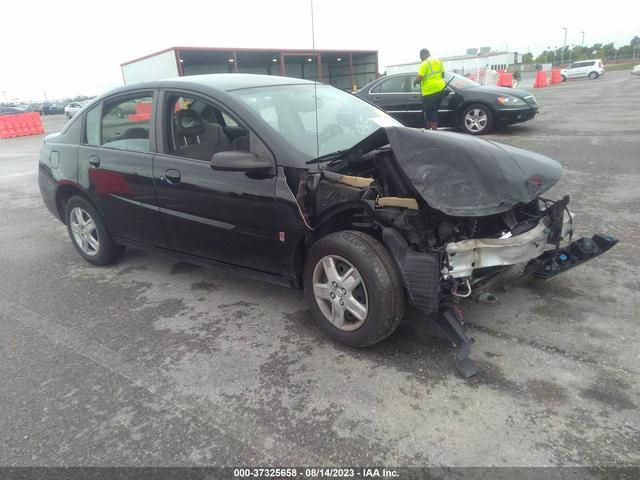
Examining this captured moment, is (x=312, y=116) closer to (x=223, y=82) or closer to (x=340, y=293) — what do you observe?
(x=223, y=82)

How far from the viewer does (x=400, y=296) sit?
2.64m

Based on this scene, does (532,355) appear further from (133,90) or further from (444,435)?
(133,90)

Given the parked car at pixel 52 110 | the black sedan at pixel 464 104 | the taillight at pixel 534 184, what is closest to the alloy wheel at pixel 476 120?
the black sedan at pixel 464 104

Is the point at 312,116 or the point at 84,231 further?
the point at 84,231

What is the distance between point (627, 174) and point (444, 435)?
18.3 ft

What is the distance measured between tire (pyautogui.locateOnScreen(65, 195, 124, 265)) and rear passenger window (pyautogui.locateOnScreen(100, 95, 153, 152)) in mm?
693

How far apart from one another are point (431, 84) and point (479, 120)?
54.4 inches

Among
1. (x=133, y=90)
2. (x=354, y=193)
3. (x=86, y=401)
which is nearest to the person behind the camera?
(x=86, y=401)

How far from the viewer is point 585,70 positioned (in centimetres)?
3950

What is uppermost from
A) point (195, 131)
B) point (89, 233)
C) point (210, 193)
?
point (195, 131)

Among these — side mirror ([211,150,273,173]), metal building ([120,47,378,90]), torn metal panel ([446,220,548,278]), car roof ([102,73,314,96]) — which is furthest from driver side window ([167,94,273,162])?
metal building ([120,47,378,90])

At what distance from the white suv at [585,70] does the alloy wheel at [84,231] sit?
145ft

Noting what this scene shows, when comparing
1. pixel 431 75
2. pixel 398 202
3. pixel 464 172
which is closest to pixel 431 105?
pixel 431 75

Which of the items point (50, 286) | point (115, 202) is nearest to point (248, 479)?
point (115, 202)
